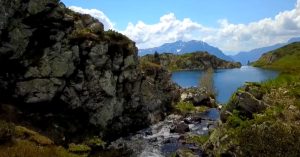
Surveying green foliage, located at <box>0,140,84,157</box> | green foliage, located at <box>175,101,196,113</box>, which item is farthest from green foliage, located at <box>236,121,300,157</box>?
green foliage, located at <box>175,101,196,113</box>

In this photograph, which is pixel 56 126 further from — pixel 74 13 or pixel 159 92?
pixel 159 92

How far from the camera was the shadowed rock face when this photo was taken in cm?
7075

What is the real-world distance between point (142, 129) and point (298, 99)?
45503 millimetres

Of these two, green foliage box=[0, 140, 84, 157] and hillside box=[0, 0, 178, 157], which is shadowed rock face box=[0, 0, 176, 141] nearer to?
hillside box=[0, 0, 178, 157]

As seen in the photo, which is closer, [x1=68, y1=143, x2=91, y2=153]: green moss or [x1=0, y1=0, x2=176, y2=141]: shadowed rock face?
[x1=68, y1=143, x2=91, y2=153]: green moss

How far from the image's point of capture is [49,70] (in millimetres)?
74438

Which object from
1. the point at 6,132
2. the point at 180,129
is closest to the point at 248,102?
the point at 180,129

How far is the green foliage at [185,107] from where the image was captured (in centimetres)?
13044

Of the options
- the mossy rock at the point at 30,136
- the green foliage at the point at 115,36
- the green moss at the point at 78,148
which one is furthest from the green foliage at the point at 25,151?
the green foliage at the point at 115,36

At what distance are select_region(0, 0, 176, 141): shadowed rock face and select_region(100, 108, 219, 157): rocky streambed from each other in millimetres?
5275

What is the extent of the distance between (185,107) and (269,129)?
82901mm

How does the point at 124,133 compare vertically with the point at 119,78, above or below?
below

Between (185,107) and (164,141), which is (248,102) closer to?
(164,141)

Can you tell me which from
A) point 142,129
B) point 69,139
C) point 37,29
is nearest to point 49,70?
point 37,29
